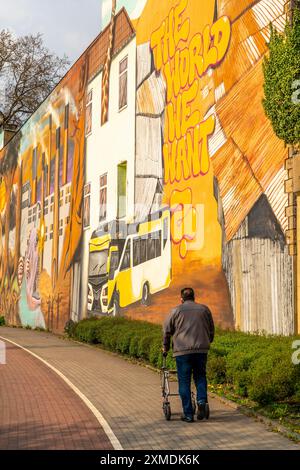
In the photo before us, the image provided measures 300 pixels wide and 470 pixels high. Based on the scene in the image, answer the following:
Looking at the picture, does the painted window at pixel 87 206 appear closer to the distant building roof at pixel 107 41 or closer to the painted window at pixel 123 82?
the painted window at pixel 123 82

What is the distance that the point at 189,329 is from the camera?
9328 mm

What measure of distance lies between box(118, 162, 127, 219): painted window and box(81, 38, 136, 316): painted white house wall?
17 centimetres

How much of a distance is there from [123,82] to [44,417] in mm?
17351

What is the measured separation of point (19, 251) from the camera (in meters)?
41.0

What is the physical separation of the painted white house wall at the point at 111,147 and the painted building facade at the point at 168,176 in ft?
0.24

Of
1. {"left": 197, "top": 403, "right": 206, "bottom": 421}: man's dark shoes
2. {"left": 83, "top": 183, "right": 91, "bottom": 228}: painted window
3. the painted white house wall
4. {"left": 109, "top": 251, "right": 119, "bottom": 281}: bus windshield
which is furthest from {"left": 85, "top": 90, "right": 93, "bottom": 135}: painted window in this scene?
{"left": 197, "top": 403, "right": 206, "bottom": 421}: man's dark shoes

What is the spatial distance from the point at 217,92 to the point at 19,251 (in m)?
26.0

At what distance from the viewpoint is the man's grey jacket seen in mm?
9258

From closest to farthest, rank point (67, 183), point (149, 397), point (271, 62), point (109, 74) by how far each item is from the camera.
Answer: point (149, 397) < point (271, 62) < point (109, 74) < point (67, 183)

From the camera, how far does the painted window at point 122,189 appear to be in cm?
2418

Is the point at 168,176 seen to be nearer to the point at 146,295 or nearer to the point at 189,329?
the point at 146,295

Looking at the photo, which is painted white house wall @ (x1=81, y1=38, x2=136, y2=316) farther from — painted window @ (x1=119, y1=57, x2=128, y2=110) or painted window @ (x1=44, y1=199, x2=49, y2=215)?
painted window @ (x1=44, y1=199, x2=49, y2=215)

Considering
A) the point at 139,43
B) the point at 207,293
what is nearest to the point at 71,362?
the point at 207,293

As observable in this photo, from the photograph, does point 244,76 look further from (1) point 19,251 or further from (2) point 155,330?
(1) point 19,251
